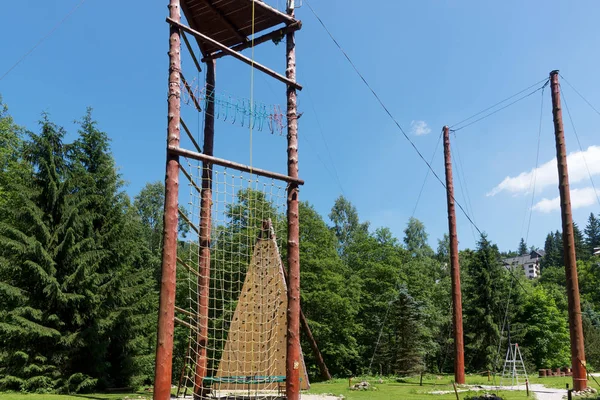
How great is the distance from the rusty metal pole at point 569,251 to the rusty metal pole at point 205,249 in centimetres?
920

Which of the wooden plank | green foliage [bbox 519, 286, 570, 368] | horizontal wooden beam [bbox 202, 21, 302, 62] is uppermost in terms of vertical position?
horizontal wooden beam [bbox 202, 21, 302, 62]

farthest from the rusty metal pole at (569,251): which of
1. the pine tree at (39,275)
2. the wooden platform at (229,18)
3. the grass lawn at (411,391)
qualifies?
the pine tree at (39,275)

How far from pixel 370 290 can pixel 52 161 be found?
2281 centimetres

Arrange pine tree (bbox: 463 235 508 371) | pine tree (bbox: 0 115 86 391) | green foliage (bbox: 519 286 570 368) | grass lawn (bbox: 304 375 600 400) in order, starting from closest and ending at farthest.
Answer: grass lawn (bbox: 304 375 600 400)
pine tree (bbox: 0 115 86 391)
pine tree (bbox: 463 235 508 371)
green foliage (bbox: 519 286 570 368)

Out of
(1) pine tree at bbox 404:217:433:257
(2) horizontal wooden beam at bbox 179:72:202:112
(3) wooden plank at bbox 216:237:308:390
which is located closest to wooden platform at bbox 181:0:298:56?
(2) horizontal wooden beam at bbox 179:72:202:112

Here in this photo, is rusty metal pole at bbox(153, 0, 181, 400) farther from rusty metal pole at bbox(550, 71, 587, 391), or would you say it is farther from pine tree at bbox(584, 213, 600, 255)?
pine tree at bbox(584, 213, 600, 255)

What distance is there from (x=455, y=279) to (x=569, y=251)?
3.66 meters

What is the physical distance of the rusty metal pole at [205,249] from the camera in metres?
9.70

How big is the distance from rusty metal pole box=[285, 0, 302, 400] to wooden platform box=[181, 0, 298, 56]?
0.49 m

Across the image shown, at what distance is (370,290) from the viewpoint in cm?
3303

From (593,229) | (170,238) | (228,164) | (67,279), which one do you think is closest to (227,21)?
(228,164)

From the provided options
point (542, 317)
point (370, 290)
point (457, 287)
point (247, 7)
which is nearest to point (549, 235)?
point (542, 317)

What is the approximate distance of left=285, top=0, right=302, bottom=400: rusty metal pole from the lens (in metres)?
8.78

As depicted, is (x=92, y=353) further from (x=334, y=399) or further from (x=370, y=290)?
(x=370, y=290)
